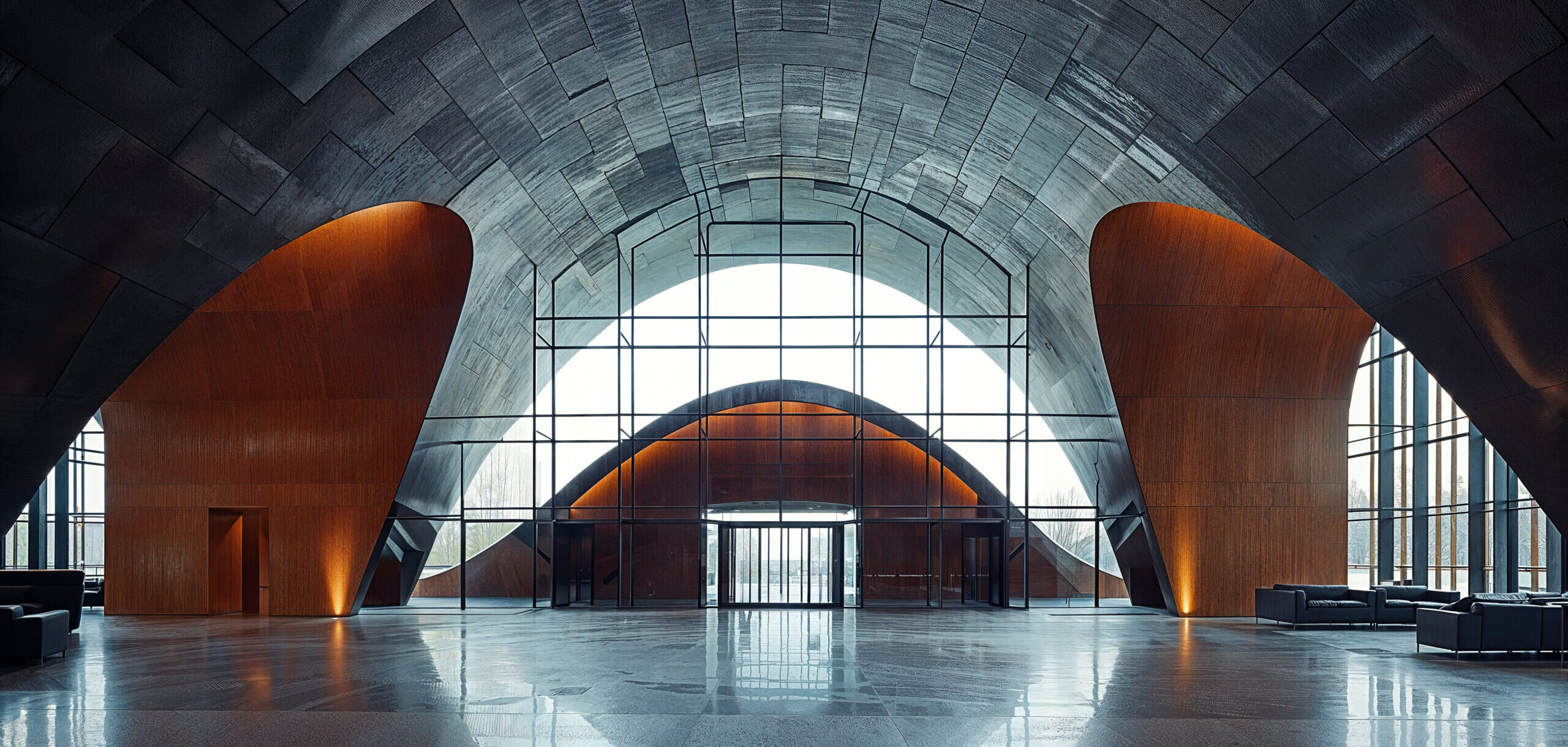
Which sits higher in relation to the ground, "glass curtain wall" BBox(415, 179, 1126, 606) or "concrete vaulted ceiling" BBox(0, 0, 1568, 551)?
"concrete vaulted ceiling" BBox(0, 0, 1568, 551)

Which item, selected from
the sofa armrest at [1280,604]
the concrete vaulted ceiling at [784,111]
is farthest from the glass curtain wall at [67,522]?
the sofa armrest at [1280,604]

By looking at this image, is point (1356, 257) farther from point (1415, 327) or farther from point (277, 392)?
point (277, 392)

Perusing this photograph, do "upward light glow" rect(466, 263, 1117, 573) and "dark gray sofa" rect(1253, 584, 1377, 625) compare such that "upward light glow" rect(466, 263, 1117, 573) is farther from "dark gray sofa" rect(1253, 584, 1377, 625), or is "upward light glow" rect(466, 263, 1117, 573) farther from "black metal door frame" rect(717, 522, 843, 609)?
"dark gray sofa" rect(1253, 584, 1377, 625)

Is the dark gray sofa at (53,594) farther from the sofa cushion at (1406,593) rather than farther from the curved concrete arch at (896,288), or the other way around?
the sofa cushion at (1406,593)

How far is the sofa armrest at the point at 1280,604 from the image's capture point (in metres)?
17.0

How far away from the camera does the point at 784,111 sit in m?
19.8

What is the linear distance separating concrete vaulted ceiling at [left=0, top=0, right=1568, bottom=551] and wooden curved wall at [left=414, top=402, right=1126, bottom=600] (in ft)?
18.8

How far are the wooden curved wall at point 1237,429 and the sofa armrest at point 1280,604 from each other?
170 cm

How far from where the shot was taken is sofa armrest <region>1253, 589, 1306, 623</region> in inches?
667

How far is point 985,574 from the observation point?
22500 mm

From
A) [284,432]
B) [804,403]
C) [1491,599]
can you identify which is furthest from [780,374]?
[1491,599]

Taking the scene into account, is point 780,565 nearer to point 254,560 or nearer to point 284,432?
point 284,432

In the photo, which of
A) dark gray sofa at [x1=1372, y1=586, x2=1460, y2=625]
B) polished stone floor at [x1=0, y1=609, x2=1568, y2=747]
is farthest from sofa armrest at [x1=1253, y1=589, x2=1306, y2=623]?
dark gray sofa at [x1=1372, y1=586, x2=1460, y2=625]

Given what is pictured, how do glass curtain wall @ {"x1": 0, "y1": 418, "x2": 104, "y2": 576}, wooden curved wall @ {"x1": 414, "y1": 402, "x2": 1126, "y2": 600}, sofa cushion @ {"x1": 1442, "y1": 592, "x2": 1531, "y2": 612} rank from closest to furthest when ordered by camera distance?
sofa cushion @ {"x1": 1442, "y1": 592, "x2": 1531, "y2": 612} < wooden curved wall @ {"x1": 414, "y1": 402, "x2": 1126, "y2": 600} < glass curtain wall @ {"x1": 0, "y1": 418, "x2": 104, "y2": 576}
